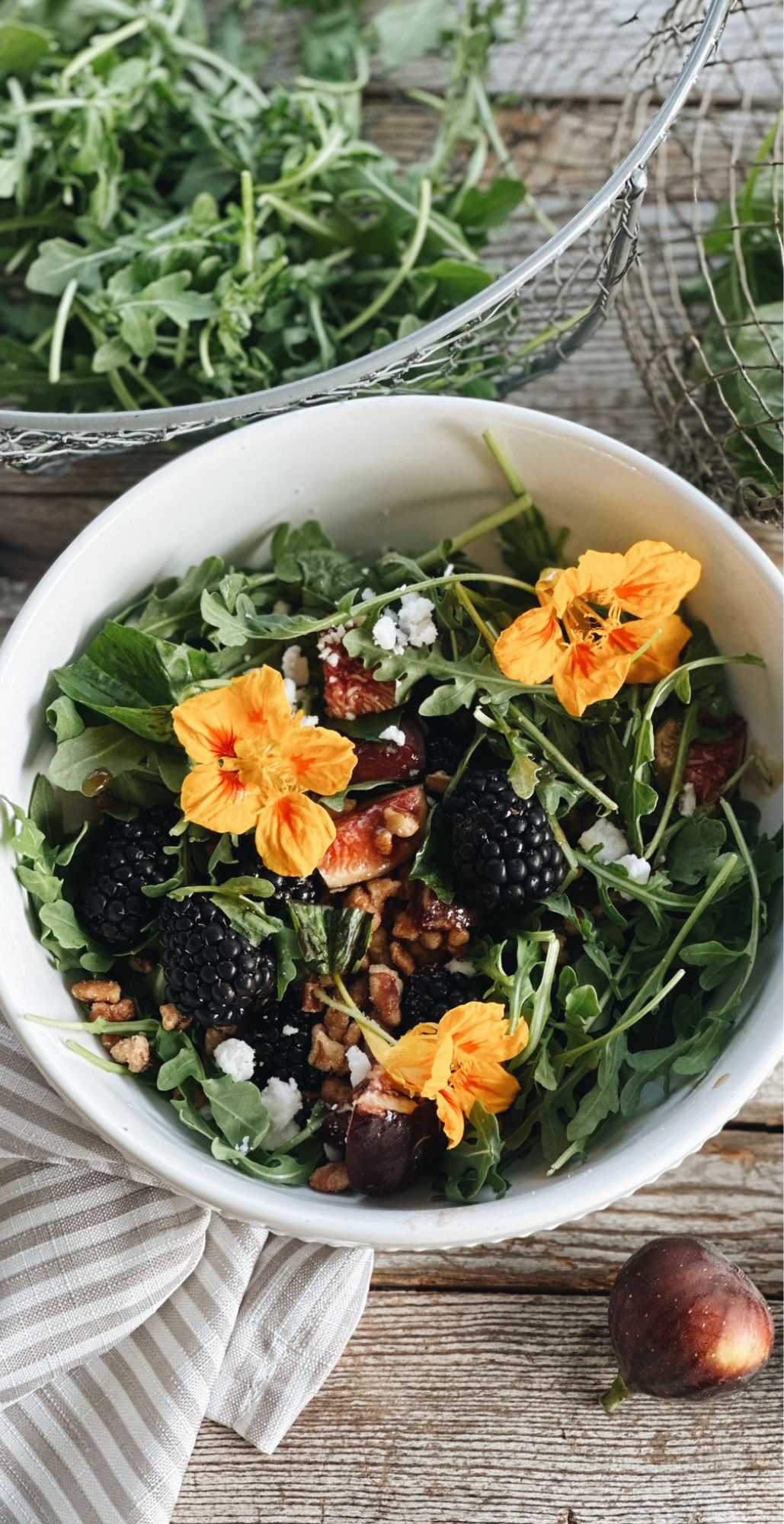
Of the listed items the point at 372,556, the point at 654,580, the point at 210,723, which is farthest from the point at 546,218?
the point at 210,723

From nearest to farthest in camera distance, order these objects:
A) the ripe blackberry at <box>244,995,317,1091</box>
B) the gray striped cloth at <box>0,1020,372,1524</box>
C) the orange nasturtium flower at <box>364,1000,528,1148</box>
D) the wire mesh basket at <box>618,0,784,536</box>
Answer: the orange nasturtium flower at <box>364,1000,528,1148</box> < the ripe blackberry at <box>244,995,317,1091</box> < the gray striped cloth at <box>0,1020,372,1524</box> < the wire mesh basket at <box>618,0,784,536</box>

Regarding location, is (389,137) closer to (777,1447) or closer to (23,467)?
(23,467)

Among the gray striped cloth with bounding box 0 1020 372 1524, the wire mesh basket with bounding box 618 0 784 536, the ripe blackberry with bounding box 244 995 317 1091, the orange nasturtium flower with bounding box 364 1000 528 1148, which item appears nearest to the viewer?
the orange nasturtium flower with bounding box 364 1000 528 1148

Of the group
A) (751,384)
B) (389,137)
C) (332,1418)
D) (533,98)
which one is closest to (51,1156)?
(332,1418)

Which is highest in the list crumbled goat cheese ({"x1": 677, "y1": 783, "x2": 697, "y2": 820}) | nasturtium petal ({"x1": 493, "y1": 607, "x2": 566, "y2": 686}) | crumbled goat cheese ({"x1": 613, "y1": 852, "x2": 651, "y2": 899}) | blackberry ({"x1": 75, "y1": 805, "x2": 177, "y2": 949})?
nasturtium petal ({"x1": 493, "y1": 607, "x2": 566, "y2": 686})

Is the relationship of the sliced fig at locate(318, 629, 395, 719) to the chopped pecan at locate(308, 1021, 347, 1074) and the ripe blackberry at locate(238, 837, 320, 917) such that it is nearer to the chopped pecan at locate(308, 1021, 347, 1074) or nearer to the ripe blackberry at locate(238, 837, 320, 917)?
the ripe blackberry at locate(238, 837, 320, 917)

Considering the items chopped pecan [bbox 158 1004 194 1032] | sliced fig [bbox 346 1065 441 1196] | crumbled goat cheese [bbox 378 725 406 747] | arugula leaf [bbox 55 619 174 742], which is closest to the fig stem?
sliced fig [bbox 346 1065 441 1196]

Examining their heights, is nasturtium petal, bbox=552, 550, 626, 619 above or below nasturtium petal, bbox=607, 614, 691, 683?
above

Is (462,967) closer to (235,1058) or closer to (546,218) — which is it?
(235,1058)
